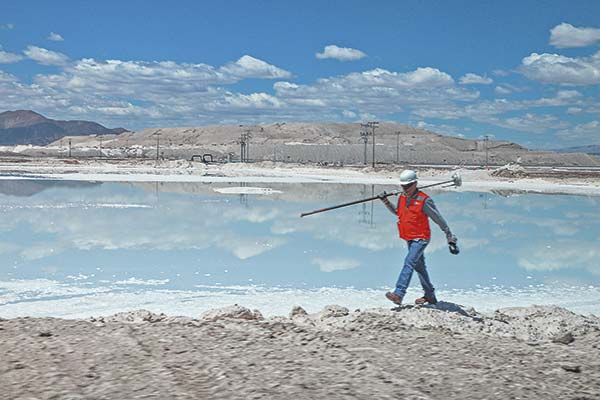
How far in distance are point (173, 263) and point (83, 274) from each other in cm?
184

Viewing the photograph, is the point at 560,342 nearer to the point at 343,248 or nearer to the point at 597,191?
the point at 343,248

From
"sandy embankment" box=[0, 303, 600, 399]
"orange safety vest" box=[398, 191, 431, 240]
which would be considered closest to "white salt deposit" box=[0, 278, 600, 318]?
"orange safety vest" box=[398, 191, 431, 240]

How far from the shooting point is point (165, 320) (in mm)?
7629

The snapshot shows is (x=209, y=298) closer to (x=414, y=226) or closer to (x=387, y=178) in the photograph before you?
(x=414, y=226)

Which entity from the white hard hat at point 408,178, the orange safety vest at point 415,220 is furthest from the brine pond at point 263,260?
the white hard hat at point 408,178

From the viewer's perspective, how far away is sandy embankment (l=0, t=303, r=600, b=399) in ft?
15.1

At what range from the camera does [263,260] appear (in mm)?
13812

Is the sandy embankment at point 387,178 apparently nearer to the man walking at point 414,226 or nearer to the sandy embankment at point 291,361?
the man walking at point 414,226

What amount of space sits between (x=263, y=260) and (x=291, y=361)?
856cm

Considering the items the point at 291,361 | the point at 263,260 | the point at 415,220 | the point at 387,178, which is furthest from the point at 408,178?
the point at 387,178

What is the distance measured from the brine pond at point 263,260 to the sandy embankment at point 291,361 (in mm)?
2823

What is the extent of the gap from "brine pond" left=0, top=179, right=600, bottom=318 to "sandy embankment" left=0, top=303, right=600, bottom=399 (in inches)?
111

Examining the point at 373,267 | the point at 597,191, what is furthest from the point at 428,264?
the point at 597,191

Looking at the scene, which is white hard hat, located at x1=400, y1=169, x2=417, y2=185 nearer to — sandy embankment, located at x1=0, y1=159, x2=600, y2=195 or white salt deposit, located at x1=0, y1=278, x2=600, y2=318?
white salt deposit, located at x1=0, y1=278, x2=600, y2=318
